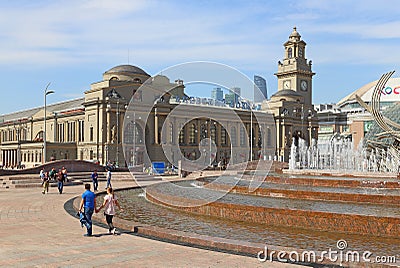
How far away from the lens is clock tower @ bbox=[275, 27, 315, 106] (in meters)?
123

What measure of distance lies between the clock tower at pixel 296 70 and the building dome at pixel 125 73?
53808mm

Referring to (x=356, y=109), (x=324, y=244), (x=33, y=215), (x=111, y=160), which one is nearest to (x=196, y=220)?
(x=324, y=244)

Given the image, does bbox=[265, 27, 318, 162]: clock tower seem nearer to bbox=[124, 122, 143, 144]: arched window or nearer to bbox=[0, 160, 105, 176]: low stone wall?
bbox=[124, 122, 143, 144]: arched window

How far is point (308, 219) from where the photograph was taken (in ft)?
44.2

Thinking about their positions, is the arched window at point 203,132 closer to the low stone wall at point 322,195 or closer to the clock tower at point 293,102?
the clock tower at point 293,102

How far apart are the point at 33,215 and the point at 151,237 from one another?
6.98 meters

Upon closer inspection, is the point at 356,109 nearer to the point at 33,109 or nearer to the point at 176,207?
the point at 33,109

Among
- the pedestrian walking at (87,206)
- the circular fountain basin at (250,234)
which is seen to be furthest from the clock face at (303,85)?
the pedestrian walking at (87,206)

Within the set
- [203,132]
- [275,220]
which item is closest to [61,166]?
[275,220]

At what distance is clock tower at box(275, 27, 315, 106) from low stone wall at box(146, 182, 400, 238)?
110m

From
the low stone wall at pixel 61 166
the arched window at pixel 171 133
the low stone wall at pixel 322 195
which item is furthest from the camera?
the arched window at pixel 171 133

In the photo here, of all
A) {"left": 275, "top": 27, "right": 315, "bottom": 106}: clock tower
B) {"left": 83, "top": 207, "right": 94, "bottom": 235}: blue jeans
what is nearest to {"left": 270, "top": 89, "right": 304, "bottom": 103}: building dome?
{"left": 275, "top": 27, "right": 315, "bottom": 106}: clock tower

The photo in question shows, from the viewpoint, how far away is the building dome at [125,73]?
7994 centimetres

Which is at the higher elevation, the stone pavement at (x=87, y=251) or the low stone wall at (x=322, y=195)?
the low stone wall at (x=322, y=195)
